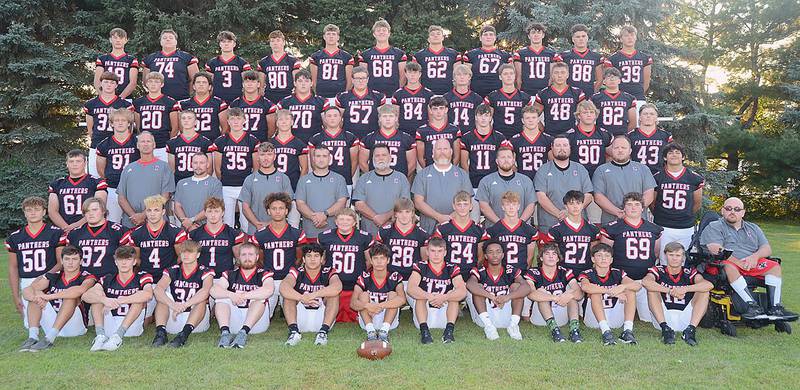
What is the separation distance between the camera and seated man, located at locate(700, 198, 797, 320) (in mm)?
5938

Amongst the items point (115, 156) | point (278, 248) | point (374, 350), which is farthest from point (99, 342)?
point (115, 156)

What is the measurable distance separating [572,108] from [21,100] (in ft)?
43.3

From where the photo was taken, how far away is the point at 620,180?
7.07m

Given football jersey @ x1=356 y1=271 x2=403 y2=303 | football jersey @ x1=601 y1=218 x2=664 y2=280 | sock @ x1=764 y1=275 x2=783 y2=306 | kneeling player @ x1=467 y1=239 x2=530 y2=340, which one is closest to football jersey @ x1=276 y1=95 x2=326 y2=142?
football jersey @ x1=356 y1=271 x2=403 y2=303

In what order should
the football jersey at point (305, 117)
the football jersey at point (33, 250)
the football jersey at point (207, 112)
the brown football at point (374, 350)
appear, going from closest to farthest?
the brown football at point (374, 350) < the football jersey at point (33, 250) < the football jersey at point (305, 117) < the football jersey at point (207, 112)

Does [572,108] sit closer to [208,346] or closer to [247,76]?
[247,76]

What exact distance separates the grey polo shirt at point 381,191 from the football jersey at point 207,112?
226cm

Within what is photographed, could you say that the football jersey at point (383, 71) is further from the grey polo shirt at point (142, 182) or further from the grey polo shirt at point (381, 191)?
the grey polo shirt at point (142, 182)

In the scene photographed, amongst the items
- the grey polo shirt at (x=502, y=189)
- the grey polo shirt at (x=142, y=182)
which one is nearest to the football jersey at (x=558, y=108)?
the grey polo shirt at (x=502, y=189)

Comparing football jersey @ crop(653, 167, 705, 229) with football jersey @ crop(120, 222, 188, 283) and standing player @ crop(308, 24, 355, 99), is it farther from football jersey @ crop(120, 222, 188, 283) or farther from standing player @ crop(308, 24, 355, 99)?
football jersey @ crop(120, 222, 188, 283)

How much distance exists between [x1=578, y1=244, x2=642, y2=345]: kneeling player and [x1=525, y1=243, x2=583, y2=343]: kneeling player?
0.13 m

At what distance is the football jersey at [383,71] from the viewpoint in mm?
8586

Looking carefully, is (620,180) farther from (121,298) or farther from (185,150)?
(121,298)

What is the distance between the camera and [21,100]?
14.9m
